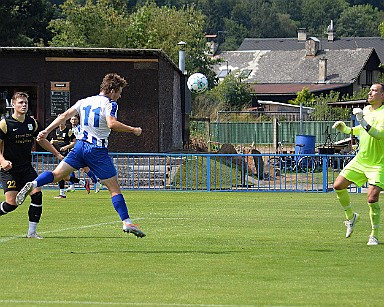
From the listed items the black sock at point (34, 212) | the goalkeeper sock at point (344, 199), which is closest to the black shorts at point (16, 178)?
the black sock at point (34, 212)

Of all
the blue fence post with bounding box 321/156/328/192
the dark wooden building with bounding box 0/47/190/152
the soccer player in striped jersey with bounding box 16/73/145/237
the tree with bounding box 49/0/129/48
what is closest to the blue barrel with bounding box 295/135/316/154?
the dark wooden building with bounding box 0/47/190/152

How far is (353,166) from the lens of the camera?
1333 centimetres

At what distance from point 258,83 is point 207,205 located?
81.3m

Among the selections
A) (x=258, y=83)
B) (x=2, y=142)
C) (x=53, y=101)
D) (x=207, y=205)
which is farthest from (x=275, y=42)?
(x=2, y=142)

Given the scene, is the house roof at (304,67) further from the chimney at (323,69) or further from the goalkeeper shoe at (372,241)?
the goalkeeper shoe at (372,241)

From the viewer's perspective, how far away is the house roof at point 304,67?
329ft

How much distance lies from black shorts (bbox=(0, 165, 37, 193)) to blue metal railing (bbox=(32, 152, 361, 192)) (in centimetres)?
1427

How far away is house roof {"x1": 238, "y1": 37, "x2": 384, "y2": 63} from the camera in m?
133

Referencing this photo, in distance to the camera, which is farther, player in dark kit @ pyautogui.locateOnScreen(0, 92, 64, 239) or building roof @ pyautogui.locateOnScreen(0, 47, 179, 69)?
building roof @ pyautogui.locateOnScreen(0, 47, 179, 69)

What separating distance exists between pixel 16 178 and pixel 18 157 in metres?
0.28

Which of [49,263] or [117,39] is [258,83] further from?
[49,263]

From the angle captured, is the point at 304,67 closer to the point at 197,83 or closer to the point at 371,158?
the point at 197,83

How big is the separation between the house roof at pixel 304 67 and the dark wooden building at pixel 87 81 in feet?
209

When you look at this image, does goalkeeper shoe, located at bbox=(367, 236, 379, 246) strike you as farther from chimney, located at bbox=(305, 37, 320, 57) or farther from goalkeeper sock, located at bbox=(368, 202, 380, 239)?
chimney, located at bbox=(305, 37, 320, 57)
